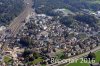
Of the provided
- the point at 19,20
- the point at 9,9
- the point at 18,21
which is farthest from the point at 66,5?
the point at 18,21

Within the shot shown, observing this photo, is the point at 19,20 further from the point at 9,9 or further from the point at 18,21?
the point at 9,9

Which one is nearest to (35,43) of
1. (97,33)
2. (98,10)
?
(97,33)

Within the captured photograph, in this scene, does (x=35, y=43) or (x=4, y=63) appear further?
(x=35, y=43)

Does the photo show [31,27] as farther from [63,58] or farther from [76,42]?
[63,58]

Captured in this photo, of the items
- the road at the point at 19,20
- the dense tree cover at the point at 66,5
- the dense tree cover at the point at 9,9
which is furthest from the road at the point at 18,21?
the dense tree cover at the point at 66,5

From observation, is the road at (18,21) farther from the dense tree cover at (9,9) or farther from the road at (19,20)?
the dense tree cover at (9,9)

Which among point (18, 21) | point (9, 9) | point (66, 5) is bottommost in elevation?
point (66, 5)
